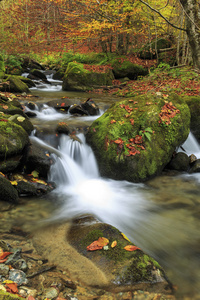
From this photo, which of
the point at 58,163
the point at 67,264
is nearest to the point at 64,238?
the point at 67,264

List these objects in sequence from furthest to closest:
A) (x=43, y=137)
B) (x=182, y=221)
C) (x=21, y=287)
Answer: (x=43, y=137) < (x=182, y=221) < (x=21, y=287)

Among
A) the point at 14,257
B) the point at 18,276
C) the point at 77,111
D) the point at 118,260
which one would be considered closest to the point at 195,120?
the point at 77,111

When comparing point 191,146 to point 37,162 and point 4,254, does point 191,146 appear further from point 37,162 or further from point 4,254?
point 4,254

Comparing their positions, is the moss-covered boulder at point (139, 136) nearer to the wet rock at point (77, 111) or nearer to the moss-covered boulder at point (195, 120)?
the moss-covered boulder at point (195, 120)

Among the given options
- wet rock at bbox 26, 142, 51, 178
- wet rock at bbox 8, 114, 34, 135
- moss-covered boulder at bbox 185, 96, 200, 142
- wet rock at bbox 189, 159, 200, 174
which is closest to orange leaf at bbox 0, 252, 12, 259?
wet rock at bbox 26, 142, 51, 178

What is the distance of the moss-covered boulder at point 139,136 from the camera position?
550 centimetres

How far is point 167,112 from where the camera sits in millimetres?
6176

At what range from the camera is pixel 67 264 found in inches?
104

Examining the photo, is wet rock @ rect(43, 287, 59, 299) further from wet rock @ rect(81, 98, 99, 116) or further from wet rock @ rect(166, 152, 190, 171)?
wet rock @ rect(81, 98, 99, 116)

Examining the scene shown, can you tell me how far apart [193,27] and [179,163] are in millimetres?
3776

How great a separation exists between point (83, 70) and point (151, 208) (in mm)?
12218

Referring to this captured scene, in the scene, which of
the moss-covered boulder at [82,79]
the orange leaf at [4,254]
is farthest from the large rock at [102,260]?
the moss-covered boulder at [82,79]

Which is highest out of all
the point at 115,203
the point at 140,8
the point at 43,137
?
the point at 140,8

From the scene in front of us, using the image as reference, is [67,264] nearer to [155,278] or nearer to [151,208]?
[155,278]
